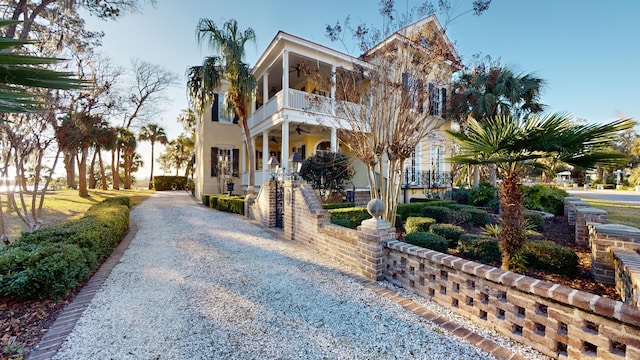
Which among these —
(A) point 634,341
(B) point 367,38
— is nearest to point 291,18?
(B) point 367,38

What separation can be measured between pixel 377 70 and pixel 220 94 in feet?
41.4

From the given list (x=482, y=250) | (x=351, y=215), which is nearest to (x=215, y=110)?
(x=351, y=215)

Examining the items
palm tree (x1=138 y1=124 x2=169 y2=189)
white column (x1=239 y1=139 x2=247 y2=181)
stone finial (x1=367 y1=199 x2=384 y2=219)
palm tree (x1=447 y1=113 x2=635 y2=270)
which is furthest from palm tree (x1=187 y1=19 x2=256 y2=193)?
palm tree (x1=138 y1=124 x2=169 y2=189)

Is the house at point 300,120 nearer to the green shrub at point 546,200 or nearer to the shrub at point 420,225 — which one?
the shrub at point 420,225

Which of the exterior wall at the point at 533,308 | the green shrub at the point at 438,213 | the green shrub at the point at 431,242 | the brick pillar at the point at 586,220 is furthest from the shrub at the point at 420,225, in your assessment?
the brick pillar at the point at 586,220

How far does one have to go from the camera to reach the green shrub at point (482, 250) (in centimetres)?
413

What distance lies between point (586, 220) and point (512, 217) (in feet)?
10.7

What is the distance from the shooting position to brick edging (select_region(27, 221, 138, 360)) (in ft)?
7.60

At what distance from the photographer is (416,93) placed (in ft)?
16.5

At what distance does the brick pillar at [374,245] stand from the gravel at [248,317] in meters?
0.32

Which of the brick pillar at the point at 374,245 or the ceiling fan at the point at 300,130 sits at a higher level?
the ceiling fan at the point at 300,130

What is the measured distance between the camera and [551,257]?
371cm

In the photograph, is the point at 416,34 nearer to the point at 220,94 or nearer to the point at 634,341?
the point at 634,341

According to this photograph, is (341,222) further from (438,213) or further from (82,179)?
(82,179)
